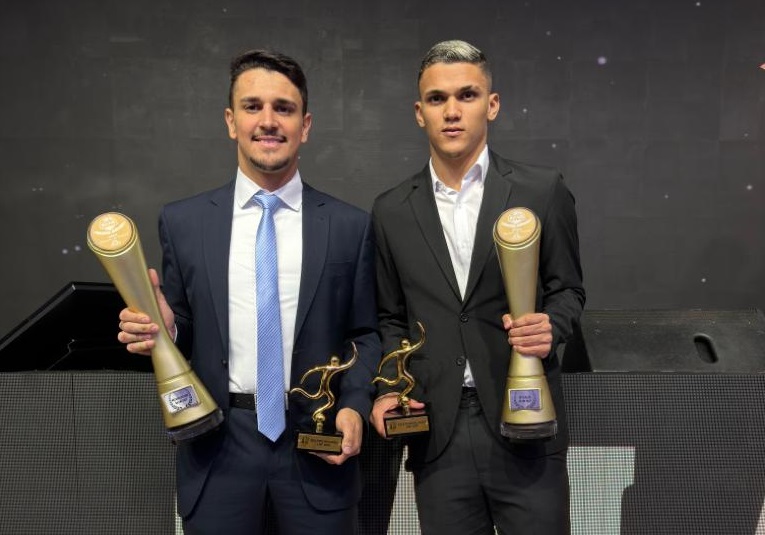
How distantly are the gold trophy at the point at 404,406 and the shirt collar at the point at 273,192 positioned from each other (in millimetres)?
404

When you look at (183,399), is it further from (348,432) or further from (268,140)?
(268,140)

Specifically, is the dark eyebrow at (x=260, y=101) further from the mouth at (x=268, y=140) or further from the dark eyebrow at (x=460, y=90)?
the dark eyebrow at (x=460, y=90)

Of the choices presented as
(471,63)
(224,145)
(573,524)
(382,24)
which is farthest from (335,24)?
(573,524)

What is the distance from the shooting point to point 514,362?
1.84m

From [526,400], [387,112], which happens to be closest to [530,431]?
[526,400]

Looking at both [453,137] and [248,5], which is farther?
[248,5]

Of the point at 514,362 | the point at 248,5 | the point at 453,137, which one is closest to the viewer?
the point at 514,362

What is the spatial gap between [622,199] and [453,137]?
8.45ft

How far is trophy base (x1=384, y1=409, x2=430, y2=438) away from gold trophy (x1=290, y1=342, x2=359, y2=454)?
123 mm

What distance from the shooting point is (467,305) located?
1952mm

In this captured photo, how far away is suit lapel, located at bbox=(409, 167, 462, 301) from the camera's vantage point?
1961 mm

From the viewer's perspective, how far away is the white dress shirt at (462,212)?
200 centimetres

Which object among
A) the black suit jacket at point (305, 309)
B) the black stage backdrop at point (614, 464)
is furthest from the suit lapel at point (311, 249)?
the black stage backdrop at point (614, 464)

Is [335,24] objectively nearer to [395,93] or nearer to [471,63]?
[395,93]
